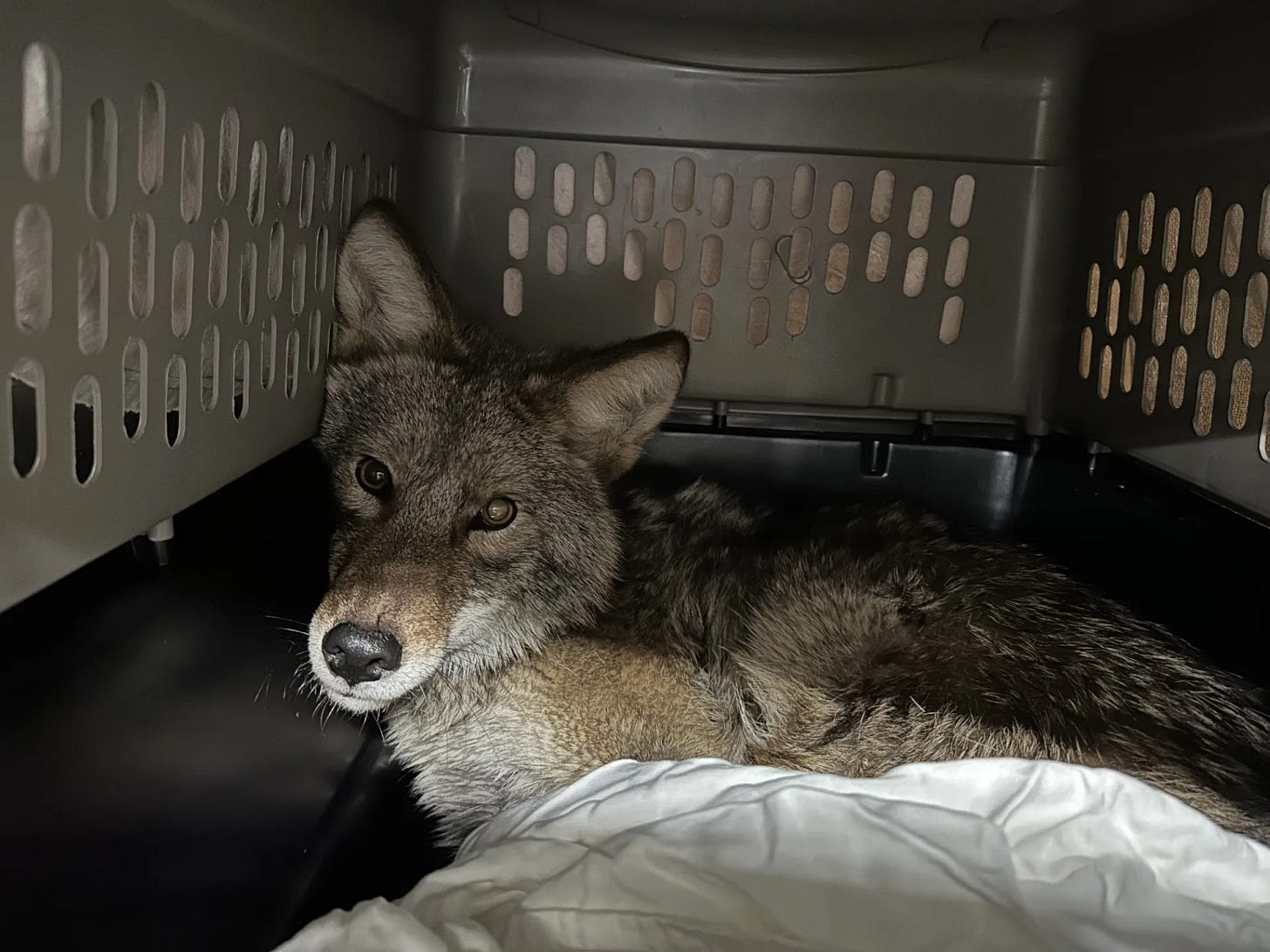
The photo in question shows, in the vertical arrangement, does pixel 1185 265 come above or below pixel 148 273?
above

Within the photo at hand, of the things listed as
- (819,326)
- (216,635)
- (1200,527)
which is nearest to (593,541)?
(216,635)

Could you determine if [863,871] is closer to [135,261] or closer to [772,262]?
[135,261]

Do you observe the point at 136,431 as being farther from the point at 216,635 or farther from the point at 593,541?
the point at 593,541

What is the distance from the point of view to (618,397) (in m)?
2.02

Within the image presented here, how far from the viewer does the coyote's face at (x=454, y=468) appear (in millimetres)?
1690

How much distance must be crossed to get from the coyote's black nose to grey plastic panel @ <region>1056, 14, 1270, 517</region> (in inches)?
60.0

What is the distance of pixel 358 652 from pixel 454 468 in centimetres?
42

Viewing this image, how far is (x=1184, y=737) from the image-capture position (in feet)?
5.50

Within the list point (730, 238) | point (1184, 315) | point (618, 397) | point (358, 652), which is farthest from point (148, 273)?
point (1184, 315)

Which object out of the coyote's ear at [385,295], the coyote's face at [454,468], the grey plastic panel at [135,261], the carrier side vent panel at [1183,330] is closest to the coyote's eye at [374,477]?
the coyote's face at [454,468]

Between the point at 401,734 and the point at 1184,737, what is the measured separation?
1.46m

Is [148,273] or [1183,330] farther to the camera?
[1183,330]

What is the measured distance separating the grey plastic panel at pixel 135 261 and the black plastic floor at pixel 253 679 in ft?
0.49

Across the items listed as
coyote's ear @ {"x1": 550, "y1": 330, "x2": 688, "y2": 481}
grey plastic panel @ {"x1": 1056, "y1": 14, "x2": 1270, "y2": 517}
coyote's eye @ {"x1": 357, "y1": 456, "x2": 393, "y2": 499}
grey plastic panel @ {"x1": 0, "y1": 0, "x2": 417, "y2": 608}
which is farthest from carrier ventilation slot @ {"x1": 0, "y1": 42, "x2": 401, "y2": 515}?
grey plastic panel @ {"x1": 1056, "y1": 14, "x2": 1270, "y2": 517}
